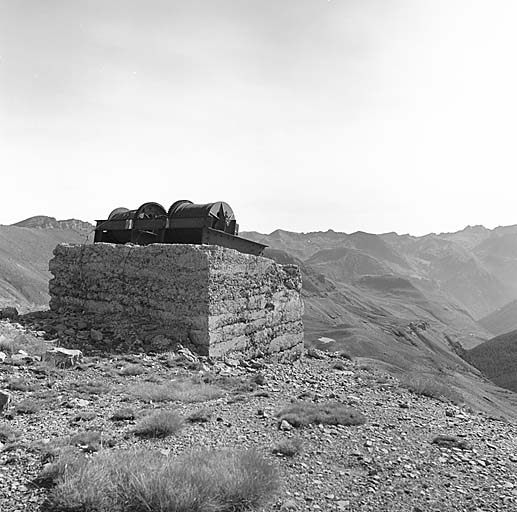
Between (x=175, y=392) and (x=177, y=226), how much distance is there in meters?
7.08

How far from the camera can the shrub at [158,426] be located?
6477 millimetres

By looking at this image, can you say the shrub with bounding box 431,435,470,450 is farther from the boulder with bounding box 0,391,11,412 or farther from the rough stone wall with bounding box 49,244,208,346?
the boulder with bounding box 0,391,11,412

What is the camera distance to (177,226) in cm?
1468

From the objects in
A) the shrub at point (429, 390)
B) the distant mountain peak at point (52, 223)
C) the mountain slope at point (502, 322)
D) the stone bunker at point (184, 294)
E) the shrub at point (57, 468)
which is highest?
the distant mountain peak at point (52, 223)

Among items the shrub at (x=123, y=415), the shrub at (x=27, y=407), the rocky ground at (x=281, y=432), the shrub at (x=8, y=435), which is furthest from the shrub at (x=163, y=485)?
the shrub at (x=27, y=407)

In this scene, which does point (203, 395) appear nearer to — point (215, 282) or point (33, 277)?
point (215, 282)

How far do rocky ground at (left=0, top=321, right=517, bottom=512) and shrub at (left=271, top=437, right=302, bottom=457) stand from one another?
0.22 feet

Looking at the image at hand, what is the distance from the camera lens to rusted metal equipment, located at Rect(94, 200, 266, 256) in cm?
1446

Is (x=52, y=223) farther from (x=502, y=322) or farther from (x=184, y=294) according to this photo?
(x=502, y=322)

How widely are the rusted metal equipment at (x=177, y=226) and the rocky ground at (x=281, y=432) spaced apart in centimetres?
454

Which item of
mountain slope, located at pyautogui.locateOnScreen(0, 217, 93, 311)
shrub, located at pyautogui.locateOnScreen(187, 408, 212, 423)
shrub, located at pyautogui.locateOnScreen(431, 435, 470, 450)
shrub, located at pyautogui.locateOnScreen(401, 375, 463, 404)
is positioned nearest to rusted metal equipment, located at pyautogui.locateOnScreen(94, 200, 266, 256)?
Answer: shrub, located at pyautogui.locateOnScreen(401, 375, 463, 404)

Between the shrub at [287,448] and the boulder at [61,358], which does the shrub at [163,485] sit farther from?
the boulder at [61,358]

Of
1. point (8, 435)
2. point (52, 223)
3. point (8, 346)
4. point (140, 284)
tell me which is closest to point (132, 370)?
point (8, 346)

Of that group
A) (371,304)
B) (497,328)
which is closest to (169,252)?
(371,304)
